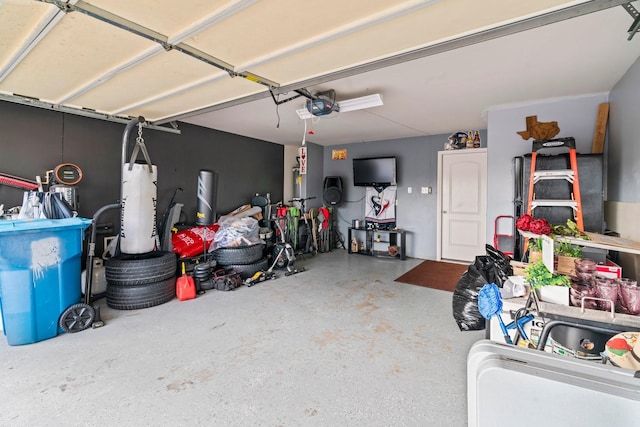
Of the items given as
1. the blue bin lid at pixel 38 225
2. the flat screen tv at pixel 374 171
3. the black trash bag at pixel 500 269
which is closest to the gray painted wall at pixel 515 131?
the black trash bag at pixel 500 269

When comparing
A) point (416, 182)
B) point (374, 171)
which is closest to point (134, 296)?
point (374, 171)

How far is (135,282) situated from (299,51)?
2.86 meters

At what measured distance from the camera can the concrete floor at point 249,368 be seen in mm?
1669

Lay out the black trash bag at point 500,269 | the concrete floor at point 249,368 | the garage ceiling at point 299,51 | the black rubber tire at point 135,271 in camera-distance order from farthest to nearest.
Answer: the black rubber tire at point 135,271
the black trash bag at point 500,269
the concrete floor at point 249,368
the garage ceiling at point 299,51

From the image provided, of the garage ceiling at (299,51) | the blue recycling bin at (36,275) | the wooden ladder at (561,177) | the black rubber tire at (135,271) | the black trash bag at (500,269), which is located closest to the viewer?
the garage ceiling at (299,51)

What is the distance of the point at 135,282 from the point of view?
3129mm

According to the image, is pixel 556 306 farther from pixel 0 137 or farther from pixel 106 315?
pixel 0 137

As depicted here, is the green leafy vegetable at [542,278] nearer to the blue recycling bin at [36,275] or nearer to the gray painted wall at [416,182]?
the blue recycling bin at [36,275]

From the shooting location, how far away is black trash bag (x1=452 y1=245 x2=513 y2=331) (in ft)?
7.89

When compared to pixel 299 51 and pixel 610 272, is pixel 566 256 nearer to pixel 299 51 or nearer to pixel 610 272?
pixel 610 272

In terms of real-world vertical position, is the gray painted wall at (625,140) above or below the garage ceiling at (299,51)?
below

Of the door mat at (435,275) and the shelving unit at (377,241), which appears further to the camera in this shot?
the shelving unit at (377,241)

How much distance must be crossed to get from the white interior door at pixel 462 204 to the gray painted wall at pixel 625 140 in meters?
2.18

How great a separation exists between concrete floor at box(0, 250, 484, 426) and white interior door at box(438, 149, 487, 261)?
7.84 feet
